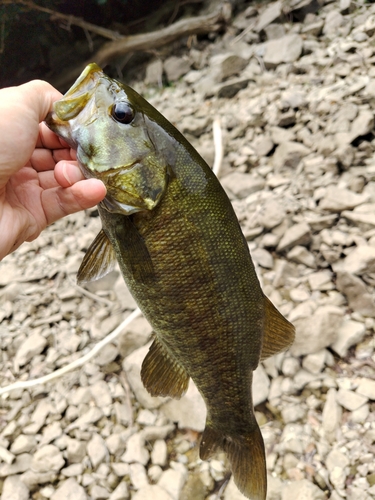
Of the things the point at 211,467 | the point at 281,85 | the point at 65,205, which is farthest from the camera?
the point at 281,85

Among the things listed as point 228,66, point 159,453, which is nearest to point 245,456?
point 159,453

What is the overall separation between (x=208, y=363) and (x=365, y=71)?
478 cm

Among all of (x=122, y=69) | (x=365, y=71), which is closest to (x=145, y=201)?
(x=365, y=71)

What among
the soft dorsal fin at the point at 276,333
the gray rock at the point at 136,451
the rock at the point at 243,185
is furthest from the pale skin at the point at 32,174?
the rock at the point at 243,185

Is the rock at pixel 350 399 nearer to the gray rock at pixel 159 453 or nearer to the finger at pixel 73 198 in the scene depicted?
the gray rock at pixel 159 453

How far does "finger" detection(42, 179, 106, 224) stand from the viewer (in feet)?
4.65

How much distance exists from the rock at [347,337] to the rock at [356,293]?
0.14 m

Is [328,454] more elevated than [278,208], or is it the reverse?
[278,208]

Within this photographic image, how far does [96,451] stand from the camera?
9.27ft

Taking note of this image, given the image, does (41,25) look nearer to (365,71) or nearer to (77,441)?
(365,71)

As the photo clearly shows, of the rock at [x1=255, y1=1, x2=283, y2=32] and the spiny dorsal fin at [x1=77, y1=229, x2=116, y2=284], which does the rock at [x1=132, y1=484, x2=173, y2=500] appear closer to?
the spiny dorsal fin at [x1=77, y1=229, x2=116, y2=284]

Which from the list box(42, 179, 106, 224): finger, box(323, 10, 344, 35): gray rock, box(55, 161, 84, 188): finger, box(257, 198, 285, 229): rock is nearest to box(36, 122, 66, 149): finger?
box(42, 179, 106, 224): finger

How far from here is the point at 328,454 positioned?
7.79 feet

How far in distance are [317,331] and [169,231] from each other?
171 centimetres
